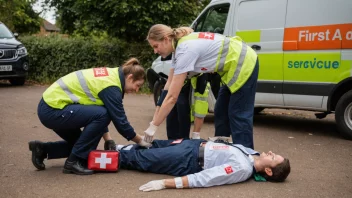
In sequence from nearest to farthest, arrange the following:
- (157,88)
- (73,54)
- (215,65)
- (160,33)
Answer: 1. (160,33)
2. (215,65)
3. (157,88)
4. (73,54)

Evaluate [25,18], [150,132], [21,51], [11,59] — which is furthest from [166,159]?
[25,18]

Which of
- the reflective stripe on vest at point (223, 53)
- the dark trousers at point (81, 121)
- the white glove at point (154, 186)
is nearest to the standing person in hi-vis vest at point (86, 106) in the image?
the dark trousers at point (81, 121)

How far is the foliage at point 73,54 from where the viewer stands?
14.4m

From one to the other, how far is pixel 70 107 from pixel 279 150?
2894mm

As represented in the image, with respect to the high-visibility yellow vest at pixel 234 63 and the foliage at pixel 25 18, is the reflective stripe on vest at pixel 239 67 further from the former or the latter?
the foliage at pixel 25 18

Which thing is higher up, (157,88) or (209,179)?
(157,88)

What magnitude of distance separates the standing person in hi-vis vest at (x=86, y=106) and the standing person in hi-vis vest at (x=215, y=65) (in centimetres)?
34

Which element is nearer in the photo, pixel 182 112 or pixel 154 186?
pixel 154 186

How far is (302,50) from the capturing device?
23.2ft

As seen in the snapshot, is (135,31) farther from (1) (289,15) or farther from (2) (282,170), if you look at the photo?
(2) (282,170)

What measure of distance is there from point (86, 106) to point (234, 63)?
5.03ft

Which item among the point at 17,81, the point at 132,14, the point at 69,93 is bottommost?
the point at 17,81

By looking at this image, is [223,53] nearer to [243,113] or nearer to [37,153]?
[243,113]

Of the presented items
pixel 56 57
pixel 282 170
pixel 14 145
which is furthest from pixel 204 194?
pixel 56 57
